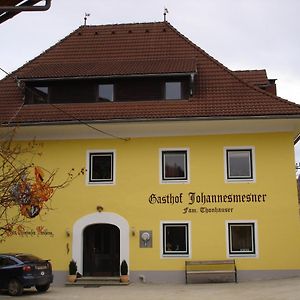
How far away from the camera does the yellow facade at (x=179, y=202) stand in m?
18.7

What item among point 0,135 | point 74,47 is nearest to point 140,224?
point 0,135

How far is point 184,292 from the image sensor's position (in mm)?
16156

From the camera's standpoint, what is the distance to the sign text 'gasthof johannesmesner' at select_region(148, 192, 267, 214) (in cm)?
1892

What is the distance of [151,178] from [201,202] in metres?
2.04

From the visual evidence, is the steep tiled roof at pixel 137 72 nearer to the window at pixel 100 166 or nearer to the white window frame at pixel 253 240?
the window at pixel 100 166

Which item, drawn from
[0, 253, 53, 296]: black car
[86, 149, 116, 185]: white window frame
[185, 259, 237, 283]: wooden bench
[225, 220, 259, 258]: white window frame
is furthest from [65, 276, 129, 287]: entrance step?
[225, 220, 259, 258]: white window frame

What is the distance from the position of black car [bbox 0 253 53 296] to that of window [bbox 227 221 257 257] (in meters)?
6.50

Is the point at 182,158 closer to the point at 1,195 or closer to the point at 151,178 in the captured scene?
the point at 151,178

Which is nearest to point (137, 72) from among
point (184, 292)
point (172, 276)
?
point (172, 276)

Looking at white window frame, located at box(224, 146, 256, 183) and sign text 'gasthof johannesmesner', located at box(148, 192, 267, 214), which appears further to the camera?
white window frame, located at box(224, 146, 256, 183)

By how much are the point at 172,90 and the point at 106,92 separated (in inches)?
102

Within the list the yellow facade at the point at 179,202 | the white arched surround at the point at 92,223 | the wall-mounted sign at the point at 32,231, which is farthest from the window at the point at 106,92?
the wall-mounted sign at the point at 32,231

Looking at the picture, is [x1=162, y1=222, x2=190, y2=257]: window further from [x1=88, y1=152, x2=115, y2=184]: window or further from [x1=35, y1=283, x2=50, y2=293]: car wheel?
[x1=35, y1=283, x2=50, y2=293]: car wheel

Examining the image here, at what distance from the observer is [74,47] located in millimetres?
23047
